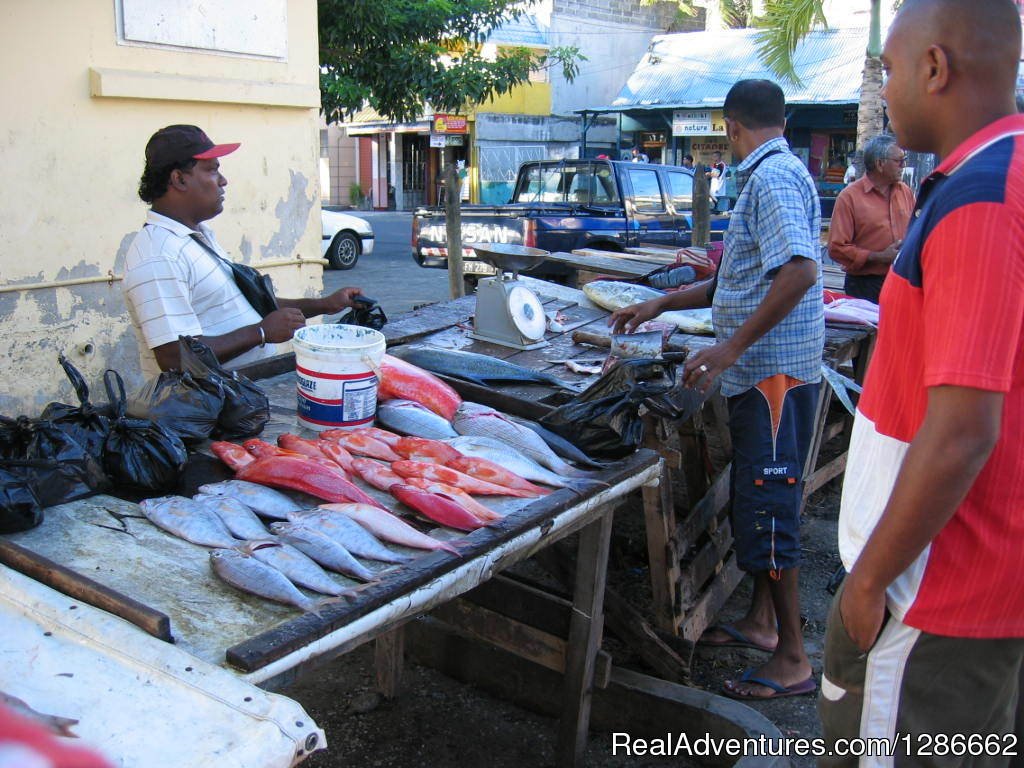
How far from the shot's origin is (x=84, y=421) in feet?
7.94

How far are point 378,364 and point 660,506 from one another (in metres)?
1.34

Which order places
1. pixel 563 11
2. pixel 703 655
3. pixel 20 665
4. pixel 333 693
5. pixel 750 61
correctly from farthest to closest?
pixel 563 11 → pixel 750 61 → pixel 703 655 → pixel 333 693 → pixel 20 665

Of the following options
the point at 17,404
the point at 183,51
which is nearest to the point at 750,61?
the point at 183,51

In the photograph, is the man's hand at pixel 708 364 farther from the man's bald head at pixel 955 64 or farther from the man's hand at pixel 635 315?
the man's bald head at pixel 955 64

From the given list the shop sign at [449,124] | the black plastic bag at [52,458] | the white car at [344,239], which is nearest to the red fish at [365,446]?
the black plastic bag at [52,458]

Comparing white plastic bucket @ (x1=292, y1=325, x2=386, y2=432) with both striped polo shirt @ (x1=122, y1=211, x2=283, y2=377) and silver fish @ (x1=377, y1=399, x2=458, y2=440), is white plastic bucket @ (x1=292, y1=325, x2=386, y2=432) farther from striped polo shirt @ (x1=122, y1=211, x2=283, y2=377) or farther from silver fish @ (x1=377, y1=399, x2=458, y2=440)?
striped polo shirt @ (x1=122, y1=211, x2=283, y2=377)

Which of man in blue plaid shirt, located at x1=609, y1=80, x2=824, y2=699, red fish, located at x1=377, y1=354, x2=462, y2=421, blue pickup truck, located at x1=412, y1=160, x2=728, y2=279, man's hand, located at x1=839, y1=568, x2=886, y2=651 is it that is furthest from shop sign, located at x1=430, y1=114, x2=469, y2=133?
man's hand, located at x1=839, y1=568, x2=886, y2=651

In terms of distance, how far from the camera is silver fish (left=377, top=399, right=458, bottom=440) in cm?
291

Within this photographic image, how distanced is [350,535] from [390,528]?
0.34 feet

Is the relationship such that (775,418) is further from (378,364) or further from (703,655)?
(378,364)

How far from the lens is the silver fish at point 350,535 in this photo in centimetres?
206

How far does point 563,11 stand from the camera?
2838 centimetres

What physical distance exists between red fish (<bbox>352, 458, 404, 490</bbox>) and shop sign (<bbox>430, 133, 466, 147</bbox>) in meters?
28.6

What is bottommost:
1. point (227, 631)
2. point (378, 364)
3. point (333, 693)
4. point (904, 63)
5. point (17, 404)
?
point (333, 693)
